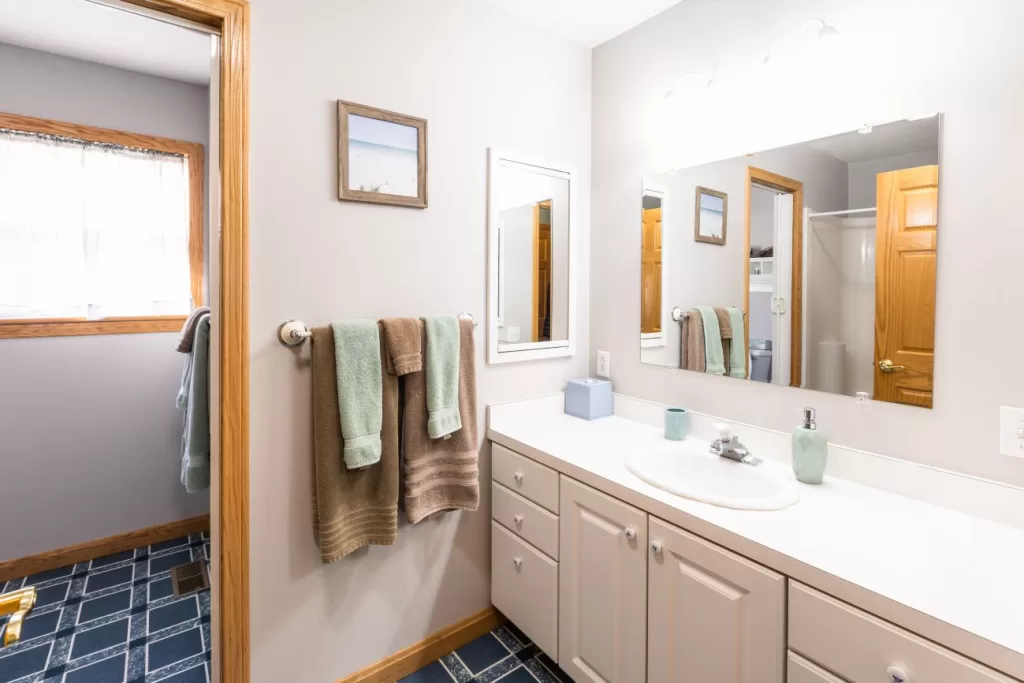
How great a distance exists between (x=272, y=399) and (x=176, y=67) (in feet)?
6.75

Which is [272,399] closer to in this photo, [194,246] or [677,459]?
[677,459]

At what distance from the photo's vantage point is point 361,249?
5.26 ft

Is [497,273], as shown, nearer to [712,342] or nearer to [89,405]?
[712,342]

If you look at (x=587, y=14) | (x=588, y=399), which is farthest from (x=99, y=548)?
(x=587, y=14)

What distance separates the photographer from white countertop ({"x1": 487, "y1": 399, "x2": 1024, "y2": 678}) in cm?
81

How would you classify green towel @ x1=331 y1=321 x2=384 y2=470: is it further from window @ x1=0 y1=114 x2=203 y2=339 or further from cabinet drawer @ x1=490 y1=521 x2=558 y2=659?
window @ x1=0 y1=114 x2=203 y2=339

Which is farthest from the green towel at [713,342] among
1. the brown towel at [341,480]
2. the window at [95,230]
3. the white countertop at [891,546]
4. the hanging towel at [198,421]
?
the window at [95,230]

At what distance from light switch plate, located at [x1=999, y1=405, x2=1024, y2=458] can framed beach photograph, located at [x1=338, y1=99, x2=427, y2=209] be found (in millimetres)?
1691

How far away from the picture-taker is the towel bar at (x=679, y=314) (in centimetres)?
186

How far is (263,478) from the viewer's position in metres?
1.48

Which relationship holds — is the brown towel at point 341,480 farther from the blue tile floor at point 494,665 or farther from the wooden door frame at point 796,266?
the wooden door frame at point 796,266

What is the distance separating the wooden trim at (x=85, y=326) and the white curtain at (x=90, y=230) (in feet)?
0.11

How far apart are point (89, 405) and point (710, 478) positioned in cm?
285

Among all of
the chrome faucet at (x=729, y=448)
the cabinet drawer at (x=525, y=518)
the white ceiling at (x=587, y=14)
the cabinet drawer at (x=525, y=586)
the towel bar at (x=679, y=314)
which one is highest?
the white ceiling at (x=587, y=14)
